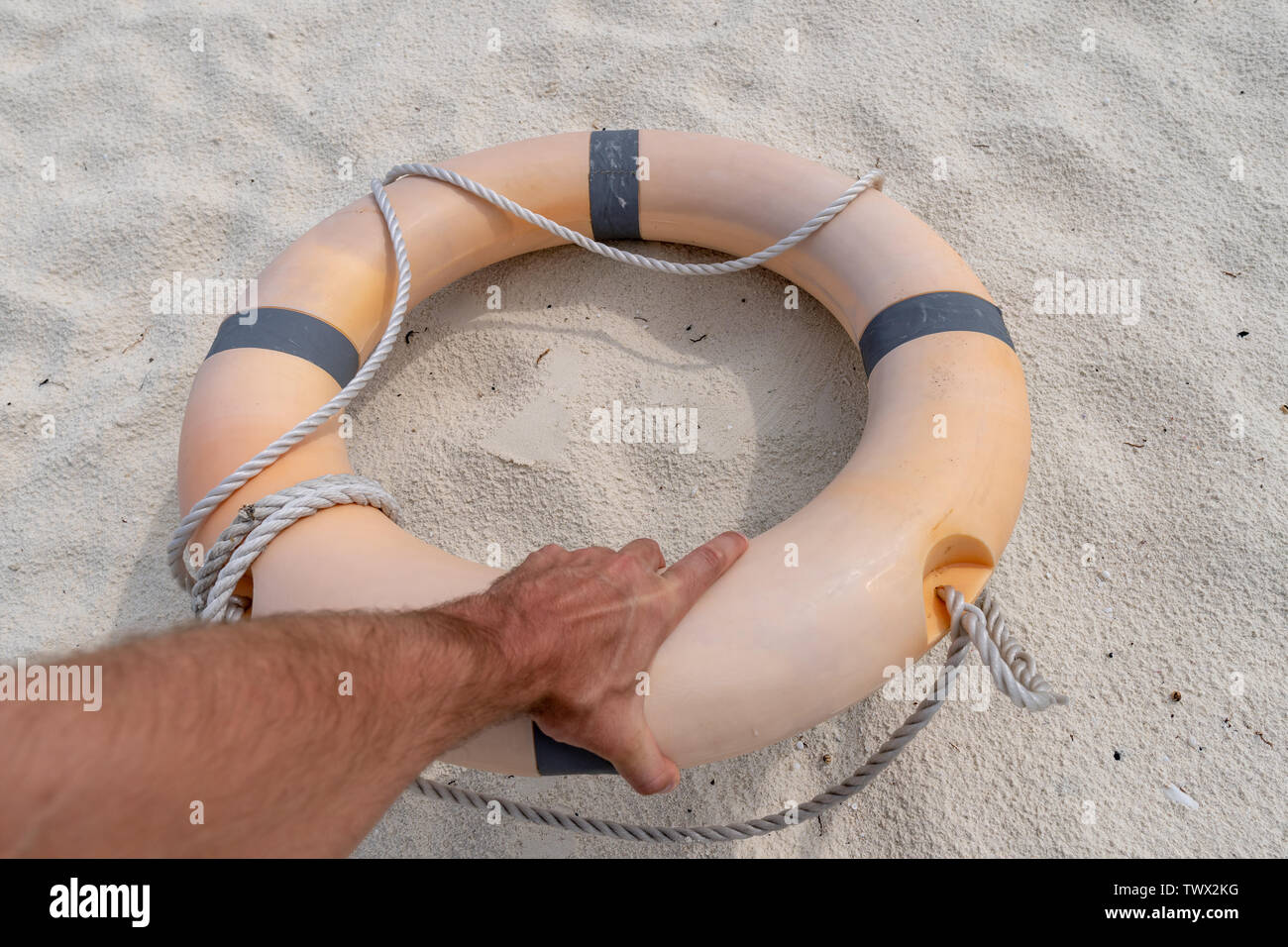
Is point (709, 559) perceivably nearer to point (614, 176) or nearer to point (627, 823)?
point (627, 823)

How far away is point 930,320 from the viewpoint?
1.29 m

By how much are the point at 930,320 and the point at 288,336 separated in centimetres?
101

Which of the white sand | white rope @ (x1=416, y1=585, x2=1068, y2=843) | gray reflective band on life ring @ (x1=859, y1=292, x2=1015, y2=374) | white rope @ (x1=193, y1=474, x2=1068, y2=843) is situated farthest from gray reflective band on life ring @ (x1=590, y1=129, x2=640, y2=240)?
white rope @ (x1=416, y1=585, x2=1068, y2=843)

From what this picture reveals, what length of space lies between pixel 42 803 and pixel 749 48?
2011 millimetres

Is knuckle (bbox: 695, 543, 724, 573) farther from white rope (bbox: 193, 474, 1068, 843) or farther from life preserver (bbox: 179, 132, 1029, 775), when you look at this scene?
white rope (bbox: 193, 474, 1068, 843)

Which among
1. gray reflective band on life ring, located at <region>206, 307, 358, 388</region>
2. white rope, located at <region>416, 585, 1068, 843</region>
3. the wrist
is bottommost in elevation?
white rope, located at <region>416, 585, 1068, 843</region>

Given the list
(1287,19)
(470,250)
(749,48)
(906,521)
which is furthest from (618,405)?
(1287,19)

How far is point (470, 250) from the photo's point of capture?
158 cm

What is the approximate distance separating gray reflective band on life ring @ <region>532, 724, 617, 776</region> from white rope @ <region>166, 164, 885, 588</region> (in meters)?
0.56

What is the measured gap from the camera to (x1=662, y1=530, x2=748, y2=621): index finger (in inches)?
41.0

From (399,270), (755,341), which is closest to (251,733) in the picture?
(399,270)
